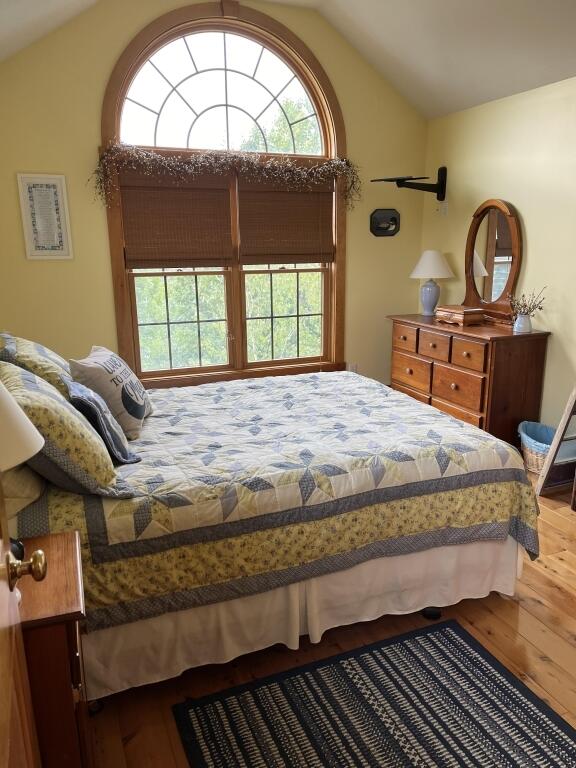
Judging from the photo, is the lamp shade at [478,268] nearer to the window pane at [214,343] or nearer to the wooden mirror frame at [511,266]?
the wooden mirror frame at [511,266]

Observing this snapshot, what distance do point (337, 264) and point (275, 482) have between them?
2920 millimetres

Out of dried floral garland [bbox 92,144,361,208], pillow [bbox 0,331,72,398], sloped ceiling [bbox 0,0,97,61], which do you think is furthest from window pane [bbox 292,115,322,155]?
pillow [bbox 0,331,72,398]

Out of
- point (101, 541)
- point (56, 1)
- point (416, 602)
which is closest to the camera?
point (101, 541)

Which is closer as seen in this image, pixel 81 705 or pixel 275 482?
pixel 81 705

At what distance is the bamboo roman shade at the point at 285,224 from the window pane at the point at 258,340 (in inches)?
19.4

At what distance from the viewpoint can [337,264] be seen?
15.0ft

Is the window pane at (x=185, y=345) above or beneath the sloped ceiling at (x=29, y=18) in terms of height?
beneath

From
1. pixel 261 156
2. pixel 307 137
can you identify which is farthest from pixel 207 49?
pixel 307 137

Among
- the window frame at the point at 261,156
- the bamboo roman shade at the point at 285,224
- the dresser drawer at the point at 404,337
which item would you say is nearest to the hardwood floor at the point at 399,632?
the dresser drawer at the point at 404,337

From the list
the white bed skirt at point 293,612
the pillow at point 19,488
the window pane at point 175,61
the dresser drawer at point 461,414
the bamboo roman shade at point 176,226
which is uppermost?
the window pane at point 175,61

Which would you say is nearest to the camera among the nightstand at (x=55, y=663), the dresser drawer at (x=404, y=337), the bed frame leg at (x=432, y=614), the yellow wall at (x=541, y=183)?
the nightstand at (x=55, y=663)

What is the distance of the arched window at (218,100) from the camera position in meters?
3.93

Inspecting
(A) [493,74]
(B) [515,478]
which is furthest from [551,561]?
(A) [493,74]

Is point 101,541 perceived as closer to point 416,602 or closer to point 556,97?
point 416,602
